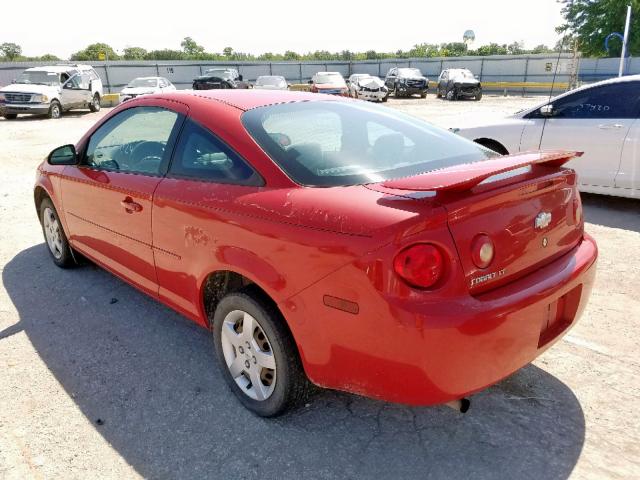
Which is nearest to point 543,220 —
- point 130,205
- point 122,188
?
point 130,205

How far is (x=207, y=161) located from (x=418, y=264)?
1427 mm

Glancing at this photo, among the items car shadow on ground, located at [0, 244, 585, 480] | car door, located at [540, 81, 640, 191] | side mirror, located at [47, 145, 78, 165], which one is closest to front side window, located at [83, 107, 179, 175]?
side mirror, located at [47, 145, 78, 165]

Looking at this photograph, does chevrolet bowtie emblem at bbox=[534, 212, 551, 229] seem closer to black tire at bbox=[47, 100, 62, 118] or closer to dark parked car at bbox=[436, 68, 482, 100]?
black tire at bbox=[47, 100, 62, 118]

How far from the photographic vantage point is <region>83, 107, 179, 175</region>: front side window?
321cm

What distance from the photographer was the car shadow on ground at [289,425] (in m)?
2.31

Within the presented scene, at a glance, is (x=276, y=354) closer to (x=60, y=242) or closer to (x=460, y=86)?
(x=60, y=242)

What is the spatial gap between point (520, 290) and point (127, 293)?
318 centimetres

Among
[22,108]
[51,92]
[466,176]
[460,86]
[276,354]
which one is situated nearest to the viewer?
[466,176]

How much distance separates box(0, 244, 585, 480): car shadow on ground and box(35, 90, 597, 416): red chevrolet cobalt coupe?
0.23m

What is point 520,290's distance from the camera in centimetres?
216

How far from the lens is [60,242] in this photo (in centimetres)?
461

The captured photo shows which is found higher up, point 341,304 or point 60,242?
point 341,304

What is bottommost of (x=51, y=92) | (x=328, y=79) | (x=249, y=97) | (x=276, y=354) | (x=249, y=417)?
(x=249, y=417)

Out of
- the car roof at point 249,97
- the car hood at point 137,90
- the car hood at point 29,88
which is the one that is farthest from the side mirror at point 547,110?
the car hood at point 29,88
